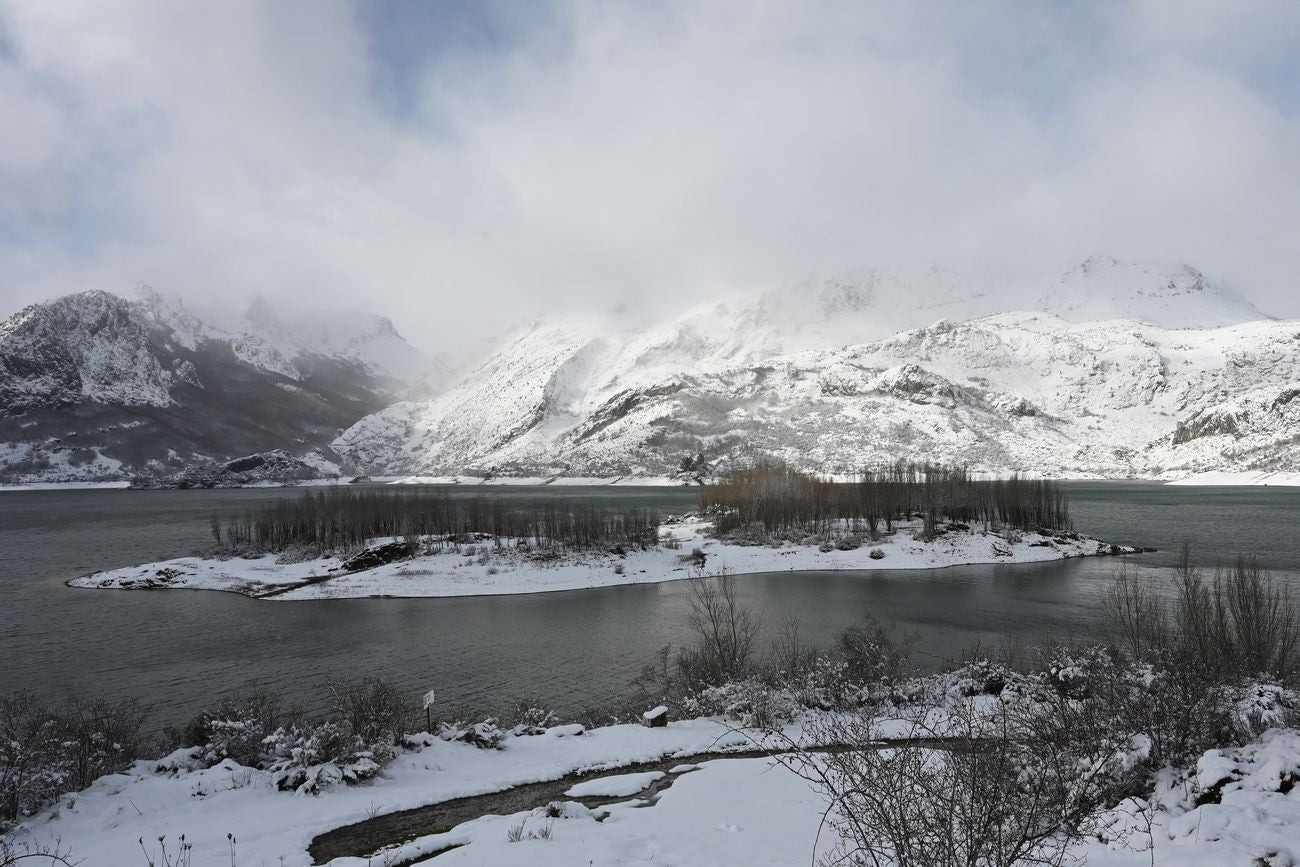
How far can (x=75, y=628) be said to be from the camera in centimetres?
4306

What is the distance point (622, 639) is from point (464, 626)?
462 inches

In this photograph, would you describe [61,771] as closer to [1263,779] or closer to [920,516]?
[1263,779]

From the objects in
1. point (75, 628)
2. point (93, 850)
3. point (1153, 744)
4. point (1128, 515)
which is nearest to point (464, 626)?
point (75, 628)

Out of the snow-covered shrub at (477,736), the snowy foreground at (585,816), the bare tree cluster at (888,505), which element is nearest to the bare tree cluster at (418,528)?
the bare tree cluster at (888,505)

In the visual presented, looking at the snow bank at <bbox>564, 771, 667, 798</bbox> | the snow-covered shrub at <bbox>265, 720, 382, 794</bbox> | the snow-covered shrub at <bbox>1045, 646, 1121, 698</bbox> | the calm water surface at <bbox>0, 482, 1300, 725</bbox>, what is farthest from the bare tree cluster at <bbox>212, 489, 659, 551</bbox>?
the snow bank at <bbox>564, 771, 667, 798</bbox>

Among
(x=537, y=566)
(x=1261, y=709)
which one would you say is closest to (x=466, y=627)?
(x=537, y=566)

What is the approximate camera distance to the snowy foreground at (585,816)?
890 cm

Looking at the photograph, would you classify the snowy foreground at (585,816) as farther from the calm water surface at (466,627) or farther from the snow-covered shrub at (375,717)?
the calm water surface at (466,627)

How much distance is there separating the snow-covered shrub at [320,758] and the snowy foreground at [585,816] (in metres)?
0.30

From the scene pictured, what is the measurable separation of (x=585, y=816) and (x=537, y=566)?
52497 millimetres

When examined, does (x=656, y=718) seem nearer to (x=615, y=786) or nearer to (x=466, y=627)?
(x=615, y=786)

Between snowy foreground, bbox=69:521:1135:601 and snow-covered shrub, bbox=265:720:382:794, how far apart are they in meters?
40.1

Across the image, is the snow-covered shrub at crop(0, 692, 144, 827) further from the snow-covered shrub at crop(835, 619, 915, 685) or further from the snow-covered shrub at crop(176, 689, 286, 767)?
the snow-covered shrub at crop(835, 619, 915, 685)

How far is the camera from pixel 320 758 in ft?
50.0
